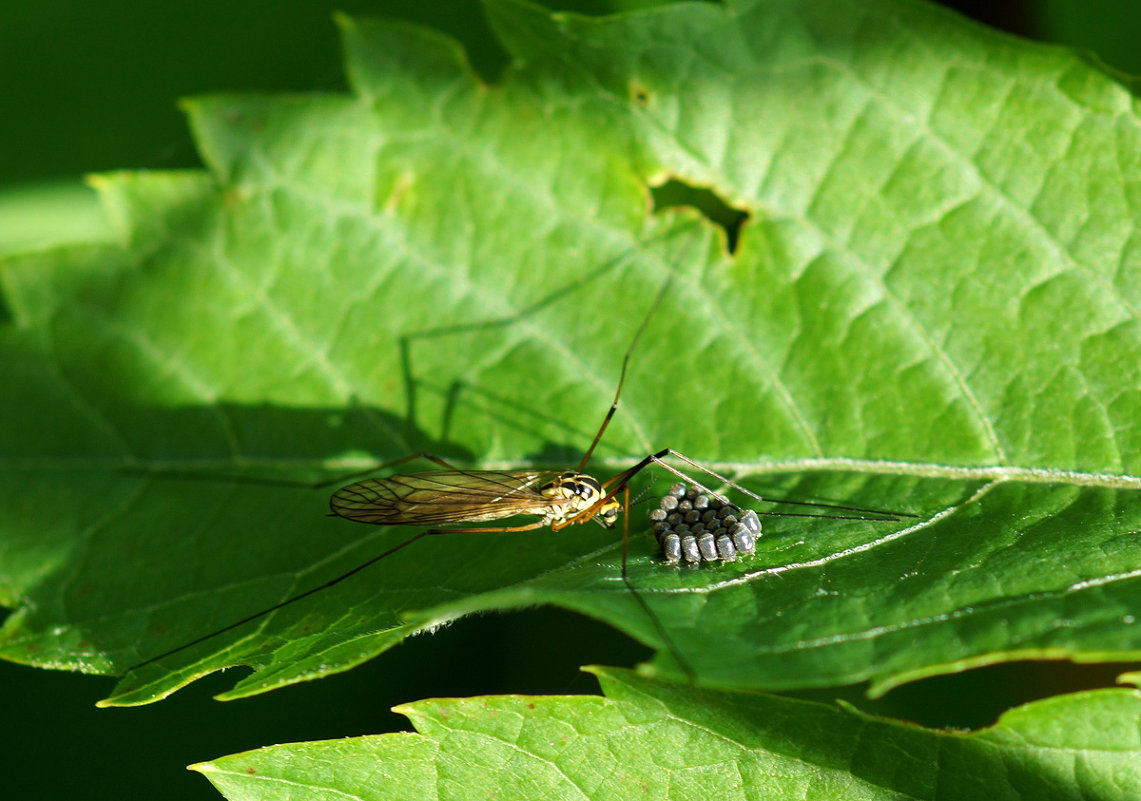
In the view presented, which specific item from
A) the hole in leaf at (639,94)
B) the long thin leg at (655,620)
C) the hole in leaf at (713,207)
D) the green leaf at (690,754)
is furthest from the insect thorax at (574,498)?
the hole in leaf at (639,94)

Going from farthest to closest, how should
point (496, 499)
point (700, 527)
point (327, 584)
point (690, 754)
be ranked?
point (496, 499), point (327, 584), point (700, 527), point (690, 754)

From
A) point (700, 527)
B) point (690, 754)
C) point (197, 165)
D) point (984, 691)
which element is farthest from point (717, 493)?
point (197, 165)

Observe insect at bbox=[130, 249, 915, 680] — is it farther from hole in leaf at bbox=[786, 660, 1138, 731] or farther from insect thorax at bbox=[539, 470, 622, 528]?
hole in leaf at bbox=[786, 660, 1138, 731]

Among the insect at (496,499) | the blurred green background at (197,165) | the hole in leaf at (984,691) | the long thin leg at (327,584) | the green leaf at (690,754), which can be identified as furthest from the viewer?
the blurred green background at (197,165)

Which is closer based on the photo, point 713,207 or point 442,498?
point 442,498

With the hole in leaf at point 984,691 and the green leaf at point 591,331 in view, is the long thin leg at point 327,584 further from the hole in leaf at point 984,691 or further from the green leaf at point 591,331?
the hole in leaf at point 984,691

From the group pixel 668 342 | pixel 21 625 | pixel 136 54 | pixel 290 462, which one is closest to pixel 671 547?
pixel 668 342

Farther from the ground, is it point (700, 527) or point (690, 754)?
point (700, 527)

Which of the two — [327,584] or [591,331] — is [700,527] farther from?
[327,584]
